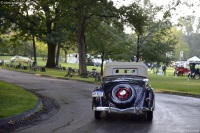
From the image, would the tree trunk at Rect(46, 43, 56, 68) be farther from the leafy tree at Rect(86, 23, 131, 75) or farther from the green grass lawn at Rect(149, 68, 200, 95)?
the green grass lawn at Rect(149, 68, 200, 95)

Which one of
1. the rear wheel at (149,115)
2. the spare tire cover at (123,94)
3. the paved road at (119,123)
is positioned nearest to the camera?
the paved road at (119,123)

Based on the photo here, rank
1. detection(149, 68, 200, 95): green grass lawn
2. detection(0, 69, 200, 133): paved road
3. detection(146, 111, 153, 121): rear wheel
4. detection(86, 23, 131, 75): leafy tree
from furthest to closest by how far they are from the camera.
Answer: detection(86, 23, 131, 75): leafy tree < detection(149, 68, 200, 95): green grass lawn < detection(146, 111, 153, 121): rear wheel < detection(0, 69, 200, 133): paved road

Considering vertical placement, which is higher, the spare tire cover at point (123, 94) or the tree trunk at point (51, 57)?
the tree trunk at point (51, 57)

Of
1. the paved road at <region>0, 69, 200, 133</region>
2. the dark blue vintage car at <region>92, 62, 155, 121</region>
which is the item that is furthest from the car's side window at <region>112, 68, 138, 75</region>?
the paved road at <region>0, 69, 200, 133</region>

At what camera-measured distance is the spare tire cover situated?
947cm

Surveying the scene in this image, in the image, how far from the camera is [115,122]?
30.9ft

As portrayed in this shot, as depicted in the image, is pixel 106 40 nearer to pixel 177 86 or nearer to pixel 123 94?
pixel 177 86

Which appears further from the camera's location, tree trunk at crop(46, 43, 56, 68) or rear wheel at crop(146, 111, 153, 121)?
tree trunk at crop(46, 43, 56, 68)

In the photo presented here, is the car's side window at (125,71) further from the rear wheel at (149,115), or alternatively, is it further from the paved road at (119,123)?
the rear wheel at (149,115)

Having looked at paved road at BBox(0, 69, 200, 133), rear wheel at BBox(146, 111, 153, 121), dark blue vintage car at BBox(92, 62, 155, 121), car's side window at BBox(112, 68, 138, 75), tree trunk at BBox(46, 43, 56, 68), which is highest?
tree trunk at BBox(46, 43, 56, 68)

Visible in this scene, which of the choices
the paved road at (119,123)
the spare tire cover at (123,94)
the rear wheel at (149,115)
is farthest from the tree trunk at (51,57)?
the rear wheel at (149,115)

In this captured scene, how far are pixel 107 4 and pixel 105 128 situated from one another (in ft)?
80.1

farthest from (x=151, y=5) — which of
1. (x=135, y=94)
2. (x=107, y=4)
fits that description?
(x=135, y=94)

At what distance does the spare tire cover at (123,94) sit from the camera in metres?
9.47
